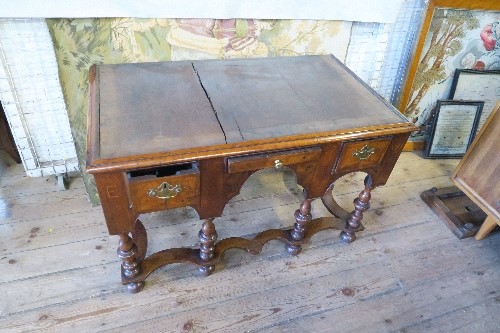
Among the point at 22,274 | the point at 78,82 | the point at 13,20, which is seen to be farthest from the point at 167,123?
the point at 22,274

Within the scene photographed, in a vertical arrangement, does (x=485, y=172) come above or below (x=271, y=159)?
below

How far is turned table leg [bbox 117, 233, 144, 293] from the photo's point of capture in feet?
4.12

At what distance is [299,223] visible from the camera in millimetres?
1527

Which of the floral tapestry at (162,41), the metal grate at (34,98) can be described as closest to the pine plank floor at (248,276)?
the metal grate at (34,98)

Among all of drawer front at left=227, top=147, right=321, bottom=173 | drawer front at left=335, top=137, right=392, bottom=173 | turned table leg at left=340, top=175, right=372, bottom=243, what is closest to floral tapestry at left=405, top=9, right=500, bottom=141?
turned table leg at left=340, top=175, right=372, bottom=243

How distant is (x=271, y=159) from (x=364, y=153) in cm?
36

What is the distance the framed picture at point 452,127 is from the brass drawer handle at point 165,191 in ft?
5.48

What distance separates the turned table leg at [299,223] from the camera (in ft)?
4.86

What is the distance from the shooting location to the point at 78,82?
4.98 feet

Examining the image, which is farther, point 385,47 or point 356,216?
point 385,47

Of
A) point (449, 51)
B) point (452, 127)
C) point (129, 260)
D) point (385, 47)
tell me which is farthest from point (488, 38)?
point (129, 260)

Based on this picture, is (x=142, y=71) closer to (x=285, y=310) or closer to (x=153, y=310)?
(x=153, y=310)

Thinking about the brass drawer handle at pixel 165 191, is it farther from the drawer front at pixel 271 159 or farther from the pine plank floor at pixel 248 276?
the pine plank floor at pixel 248 276

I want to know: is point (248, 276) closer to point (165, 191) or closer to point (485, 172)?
point (165, 191)
